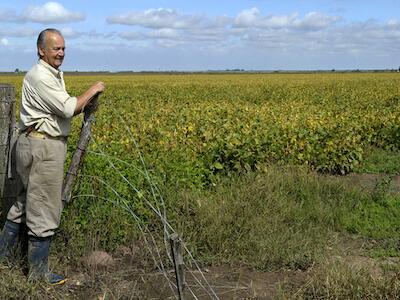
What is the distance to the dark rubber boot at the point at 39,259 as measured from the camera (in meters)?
4.41

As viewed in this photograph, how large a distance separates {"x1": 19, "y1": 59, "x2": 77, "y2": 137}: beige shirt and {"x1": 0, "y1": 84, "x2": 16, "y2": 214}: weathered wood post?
705mm

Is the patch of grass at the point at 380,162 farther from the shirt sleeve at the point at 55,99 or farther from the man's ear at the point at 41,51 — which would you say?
the man's ear at the point at 41,51

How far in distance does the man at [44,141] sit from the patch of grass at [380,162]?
6465mm

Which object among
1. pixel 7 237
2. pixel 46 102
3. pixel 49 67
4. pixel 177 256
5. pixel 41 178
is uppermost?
pixel 49 67

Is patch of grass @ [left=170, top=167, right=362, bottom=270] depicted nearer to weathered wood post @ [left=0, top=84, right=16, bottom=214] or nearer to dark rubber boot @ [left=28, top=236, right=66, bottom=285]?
dark rubber boot @ [left=28, top=236, right=66, bottom=285]

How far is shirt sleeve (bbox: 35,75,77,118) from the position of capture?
412 centimetres

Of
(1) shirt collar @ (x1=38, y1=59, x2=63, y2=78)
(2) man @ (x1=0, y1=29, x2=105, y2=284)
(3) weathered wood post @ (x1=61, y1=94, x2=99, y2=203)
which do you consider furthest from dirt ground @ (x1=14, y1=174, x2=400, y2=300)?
(1) shirt collar @ (x1=38, y1=59, x2=63, y2=78)

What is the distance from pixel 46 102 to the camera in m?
4.16

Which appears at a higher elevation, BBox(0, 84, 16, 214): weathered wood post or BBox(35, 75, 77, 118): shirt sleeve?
BBox(35, 75, 77, 118): shirt sleeve

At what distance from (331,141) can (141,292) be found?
578cm

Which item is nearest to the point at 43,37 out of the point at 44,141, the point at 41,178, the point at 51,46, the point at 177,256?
the point at 51,46

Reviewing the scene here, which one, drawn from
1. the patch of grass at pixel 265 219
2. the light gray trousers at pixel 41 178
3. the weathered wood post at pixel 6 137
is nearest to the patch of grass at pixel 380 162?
the patch of grass at pixel 265 219

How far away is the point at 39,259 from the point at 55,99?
131cm

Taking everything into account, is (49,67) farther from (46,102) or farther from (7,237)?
(7,237)
